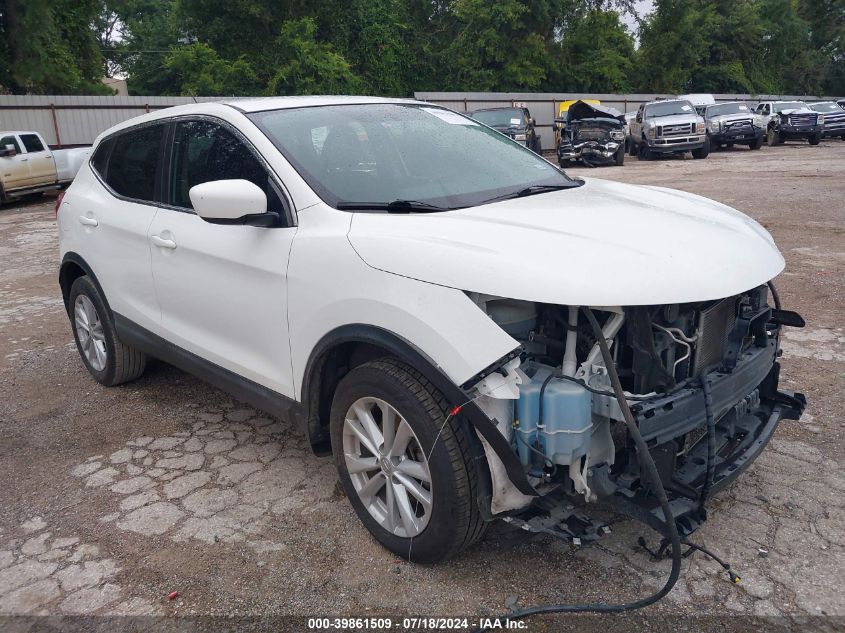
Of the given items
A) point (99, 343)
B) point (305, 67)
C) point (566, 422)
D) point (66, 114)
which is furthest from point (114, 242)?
point (305, 67)

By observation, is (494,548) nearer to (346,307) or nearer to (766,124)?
(346,307)

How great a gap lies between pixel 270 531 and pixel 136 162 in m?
2.42

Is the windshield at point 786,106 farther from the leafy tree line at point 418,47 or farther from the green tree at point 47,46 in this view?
the green tree at point 47,46

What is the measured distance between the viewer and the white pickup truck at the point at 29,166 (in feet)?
54.6

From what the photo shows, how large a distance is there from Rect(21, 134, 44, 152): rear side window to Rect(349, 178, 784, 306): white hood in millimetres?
17478

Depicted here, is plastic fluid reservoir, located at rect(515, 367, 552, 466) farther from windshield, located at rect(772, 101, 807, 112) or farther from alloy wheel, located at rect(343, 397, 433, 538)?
windshield, located at rect(772, 101, 807, 112)

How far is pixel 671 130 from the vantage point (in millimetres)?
22516

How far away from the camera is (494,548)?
2.95 metres

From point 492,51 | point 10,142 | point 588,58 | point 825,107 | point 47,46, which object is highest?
point 47,46

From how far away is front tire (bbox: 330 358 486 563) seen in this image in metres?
2.53

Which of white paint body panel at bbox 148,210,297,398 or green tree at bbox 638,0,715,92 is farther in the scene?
green tree at bbox 638,0,715,92

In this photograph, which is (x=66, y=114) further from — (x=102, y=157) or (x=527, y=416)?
(x=527, y=416)

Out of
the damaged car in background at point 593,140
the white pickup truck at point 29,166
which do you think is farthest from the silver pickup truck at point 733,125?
the white pickup truck at point 29,166

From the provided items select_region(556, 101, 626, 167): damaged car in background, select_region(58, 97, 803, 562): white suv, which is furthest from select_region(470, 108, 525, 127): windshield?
select_region(58, 97, 803, 562): white suv
